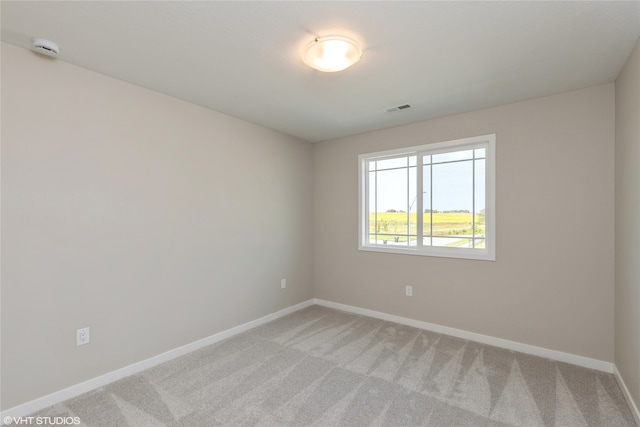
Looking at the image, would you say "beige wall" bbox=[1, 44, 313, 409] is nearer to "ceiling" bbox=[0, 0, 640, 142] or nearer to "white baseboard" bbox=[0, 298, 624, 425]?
"white baseboard" bbox=[0, 298, 624, 425]

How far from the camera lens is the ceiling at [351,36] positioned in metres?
Answer: 1.64

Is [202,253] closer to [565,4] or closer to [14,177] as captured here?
[14,177]

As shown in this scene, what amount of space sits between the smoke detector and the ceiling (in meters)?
0.04

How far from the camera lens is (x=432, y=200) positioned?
11.6 feet

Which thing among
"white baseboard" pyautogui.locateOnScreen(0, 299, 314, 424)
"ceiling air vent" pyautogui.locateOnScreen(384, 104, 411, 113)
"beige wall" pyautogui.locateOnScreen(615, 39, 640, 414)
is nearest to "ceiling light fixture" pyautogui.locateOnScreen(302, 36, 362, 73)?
"ceiling air vent" pyautogui.locateOnScreen(384, 104, 411, 113)

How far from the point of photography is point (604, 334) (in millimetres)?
2557

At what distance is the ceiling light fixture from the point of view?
1863 mm

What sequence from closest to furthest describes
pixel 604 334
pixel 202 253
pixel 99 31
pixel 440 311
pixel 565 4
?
pixel 565 4, pixel 99 31, pixel 604 334, pixel 202 253, pixel 440 311

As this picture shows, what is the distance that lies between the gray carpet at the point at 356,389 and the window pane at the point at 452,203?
113cm

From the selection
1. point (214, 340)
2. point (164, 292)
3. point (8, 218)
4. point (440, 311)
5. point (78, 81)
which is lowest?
point (214, 340)

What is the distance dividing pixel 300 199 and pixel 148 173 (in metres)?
2.07

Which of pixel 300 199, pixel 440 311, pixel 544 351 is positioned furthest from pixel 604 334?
pixel 300 199

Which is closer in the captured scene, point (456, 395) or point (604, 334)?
point (456, 395)

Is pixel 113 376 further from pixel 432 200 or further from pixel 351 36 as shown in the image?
pixel 432 200
